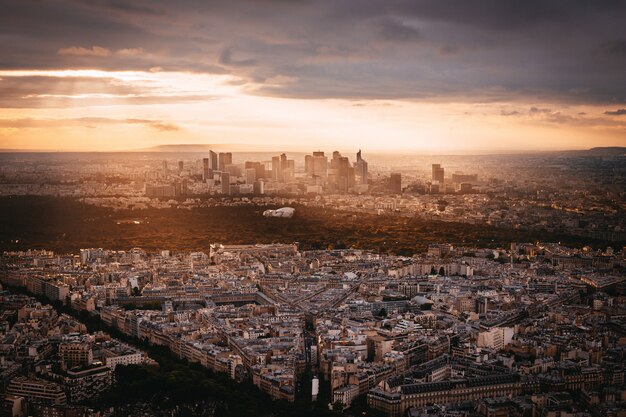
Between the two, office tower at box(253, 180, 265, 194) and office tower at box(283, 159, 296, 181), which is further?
office tower at box(283, 159, 296, 181)

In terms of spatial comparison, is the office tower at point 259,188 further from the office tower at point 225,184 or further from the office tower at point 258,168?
the office tower at point 258,168

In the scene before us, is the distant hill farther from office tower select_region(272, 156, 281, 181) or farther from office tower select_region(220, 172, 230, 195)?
office tower select_region(272, 156, 281, 181)

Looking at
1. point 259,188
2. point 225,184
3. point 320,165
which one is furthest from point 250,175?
point 225,184

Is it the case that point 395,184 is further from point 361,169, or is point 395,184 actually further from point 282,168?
point 282,168

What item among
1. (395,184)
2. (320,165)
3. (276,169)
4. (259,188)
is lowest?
(259,188)

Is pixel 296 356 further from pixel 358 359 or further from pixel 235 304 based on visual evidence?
pixel 235 304

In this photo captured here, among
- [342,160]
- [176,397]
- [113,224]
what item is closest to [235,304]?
[176,397]

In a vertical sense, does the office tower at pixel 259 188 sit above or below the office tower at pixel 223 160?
below

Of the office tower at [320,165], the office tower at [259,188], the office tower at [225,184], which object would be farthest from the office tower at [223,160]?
the office tower at [259,188]

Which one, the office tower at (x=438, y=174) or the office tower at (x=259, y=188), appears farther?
the office tower at (x=438, y=174)

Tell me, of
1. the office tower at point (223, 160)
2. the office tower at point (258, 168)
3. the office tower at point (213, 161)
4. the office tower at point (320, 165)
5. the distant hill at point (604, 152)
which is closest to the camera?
the distant hill at point (604, 152)

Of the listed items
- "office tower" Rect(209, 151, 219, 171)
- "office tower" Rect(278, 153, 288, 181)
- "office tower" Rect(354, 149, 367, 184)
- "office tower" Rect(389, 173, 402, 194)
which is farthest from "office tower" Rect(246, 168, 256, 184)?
"office tower" Rect(389, 173, 402, 194)

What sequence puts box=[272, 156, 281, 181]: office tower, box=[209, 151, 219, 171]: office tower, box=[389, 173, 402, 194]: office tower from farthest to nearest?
box=[209, 151, 219, 171]: office tower, box=[272, 156, 281, 181]: office tower, box=[389, 173, 402, 194]: office tower
